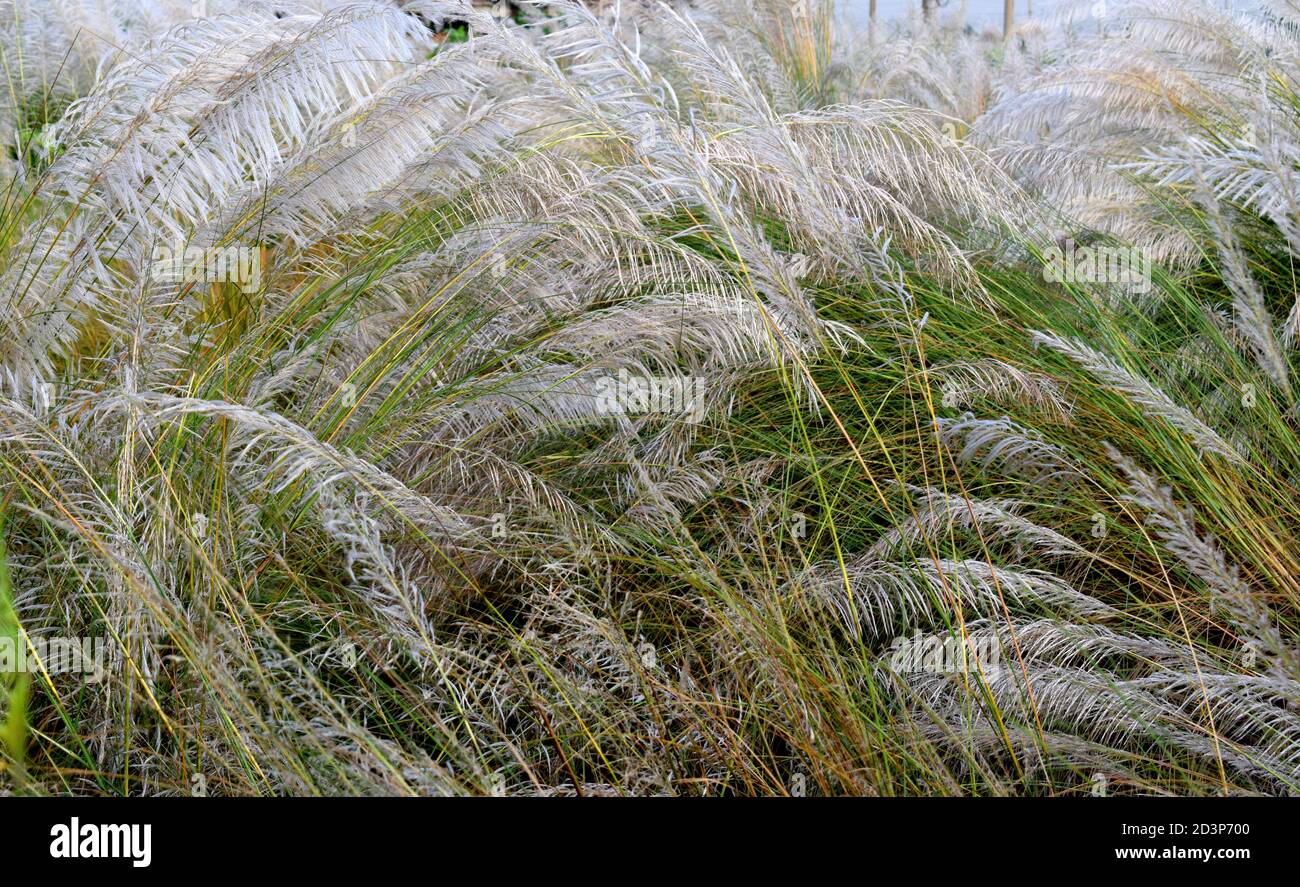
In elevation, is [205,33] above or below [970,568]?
above

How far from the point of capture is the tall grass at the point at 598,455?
1667 mm

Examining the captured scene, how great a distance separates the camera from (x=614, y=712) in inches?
71.3

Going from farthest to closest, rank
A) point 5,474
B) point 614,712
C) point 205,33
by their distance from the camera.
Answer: point 205,33
point 5,474
point 614,712

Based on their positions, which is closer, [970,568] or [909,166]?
[970,568]

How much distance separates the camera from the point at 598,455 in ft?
7.73

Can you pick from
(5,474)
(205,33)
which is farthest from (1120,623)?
(205,33)

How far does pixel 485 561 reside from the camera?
211cm

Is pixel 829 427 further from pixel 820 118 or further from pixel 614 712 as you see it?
pixel 614 712

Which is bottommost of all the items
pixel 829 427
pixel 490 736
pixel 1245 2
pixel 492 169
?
pixel 490 736

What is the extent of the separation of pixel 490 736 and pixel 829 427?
42.9 inches

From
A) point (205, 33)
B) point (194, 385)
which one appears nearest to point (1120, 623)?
point (194, 385)

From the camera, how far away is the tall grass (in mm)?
1667

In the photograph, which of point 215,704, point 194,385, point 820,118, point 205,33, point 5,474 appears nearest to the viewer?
point 215,704

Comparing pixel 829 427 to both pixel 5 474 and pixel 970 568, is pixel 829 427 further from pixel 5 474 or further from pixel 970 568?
pixel 5 474
